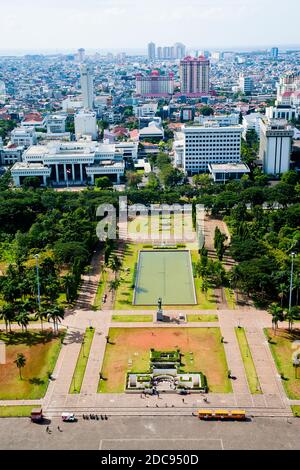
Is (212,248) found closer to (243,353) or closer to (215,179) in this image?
(243,353)

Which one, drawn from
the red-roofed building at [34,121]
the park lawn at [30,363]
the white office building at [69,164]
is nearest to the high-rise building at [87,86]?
the red-roofed building at [34,121]

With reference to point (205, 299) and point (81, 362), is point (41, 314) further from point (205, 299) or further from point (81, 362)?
point (205, 299)

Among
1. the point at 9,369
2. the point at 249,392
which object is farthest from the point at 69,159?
the point at 249,392

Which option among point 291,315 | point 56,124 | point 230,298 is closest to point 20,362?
point 230,298

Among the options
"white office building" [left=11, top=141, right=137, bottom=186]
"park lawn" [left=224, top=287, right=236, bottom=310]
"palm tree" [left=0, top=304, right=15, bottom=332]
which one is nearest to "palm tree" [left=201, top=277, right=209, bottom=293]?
"park lawn" [left=224, top=287, right=236, bottom=310]

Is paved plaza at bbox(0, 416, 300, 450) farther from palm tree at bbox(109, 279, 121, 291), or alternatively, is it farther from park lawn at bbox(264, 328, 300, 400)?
palm tree at bbox(109, 279, 121, 291)
